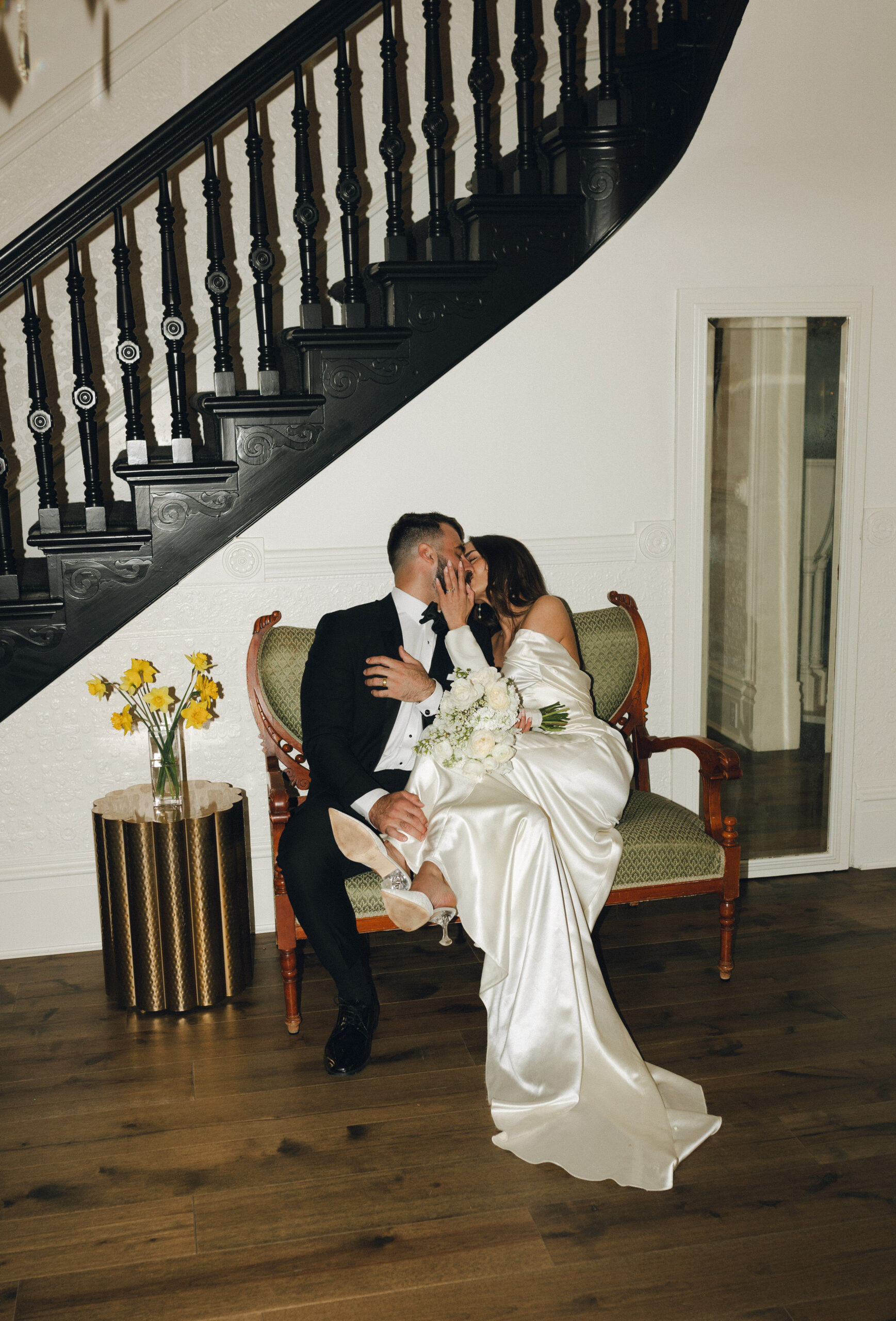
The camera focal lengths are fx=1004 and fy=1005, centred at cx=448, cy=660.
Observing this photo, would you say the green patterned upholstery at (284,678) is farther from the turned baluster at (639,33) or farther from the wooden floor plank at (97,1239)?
the turned baluster at (639,33)

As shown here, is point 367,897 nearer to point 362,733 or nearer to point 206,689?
point 362,733

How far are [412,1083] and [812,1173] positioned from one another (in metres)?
1.07

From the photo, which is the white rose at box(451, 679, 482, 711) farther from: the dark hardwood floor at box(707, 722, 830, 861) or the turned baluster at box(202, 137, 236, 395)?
the dark hardwood floor at box(707, 722, 830, 861)

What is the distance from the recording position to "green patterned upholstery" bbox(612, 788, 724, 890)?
10.5ft

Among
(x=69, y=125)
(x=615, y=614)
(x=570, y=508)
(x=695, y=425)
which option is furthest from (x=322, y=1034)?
(x=69, y=125)

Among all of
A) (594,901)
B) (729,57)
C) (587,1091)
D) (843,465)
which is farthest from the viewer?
(843,465)

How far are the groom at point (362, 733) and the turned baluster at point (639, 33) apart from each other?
1832 mm

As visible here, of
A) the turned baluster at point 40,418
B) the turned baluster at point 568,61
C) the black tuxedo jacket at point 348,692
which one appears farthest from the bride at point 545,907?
the turned baluster at point 568,61

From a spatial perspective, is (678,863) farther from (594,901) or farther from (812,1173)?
→ (812,1173)

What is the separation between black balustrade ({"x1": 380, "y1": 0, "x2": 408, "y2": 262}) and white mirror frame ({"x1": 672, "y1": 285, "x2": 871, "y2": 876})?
1.17 m

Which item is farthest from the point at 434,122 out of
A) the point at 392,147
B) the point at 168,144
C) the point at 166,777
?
the point at 166,777

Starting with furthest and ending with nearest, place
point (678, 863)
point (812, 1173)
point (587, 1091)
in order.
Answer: point (678, 863) → point (587, 1091) → point (812, 1173)

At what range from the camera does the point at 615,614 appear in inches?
152

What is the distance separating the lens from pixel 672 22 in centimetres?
369
